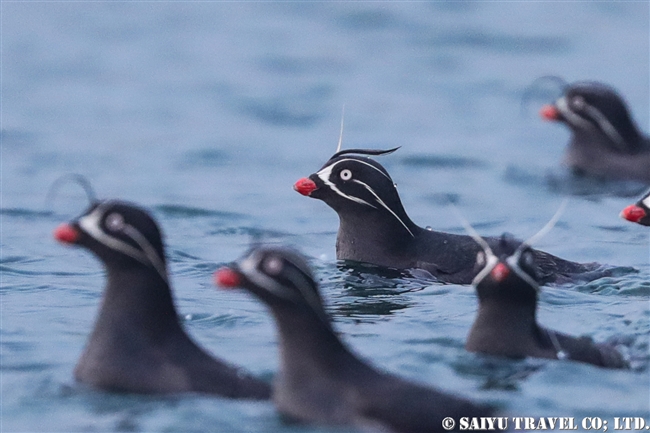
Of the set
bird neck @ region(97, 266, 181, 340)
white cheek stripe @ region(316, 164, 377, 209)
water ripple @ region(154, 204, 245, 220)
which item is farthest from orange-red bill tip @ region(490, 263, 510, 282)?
water ripple @ region(154, 204, 245, 220)

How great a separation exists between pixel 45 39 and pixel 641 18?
44.4ft

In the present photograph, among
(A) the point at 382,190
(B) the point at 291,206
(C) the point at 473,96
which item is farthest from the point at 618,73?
(A) the point at 382,190

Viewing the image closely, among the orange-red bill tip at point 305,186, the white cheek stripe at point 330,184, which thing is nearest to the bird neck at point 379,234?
the white cheek stripe at point 330,184

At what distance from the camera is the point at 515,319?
941 cm

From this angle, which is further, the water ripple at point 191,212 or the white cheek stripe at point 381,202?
the water ripple at point 191,212

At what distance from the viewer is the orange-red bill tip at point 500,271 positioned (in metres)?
9.20

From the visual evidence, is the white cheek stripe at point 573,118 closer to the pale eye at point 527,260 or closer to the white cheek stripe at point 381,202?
the white cheek stripe at point 381,202

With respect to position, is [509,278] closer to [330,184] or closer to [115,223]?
[115,223]

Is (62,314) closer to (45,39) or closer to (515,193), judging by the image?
(515,193)

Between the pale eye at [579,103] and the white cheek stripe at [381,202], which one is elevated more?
the pale eye at [579,103]

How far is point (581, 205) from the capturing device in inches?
683

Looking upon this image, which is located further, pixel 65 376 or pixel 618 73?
pixel 618 73

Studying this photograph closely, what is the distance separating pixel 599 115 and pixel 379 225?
246 inches

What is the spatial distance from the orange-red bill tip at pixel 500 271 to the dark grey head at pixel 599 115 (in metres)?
9.49
